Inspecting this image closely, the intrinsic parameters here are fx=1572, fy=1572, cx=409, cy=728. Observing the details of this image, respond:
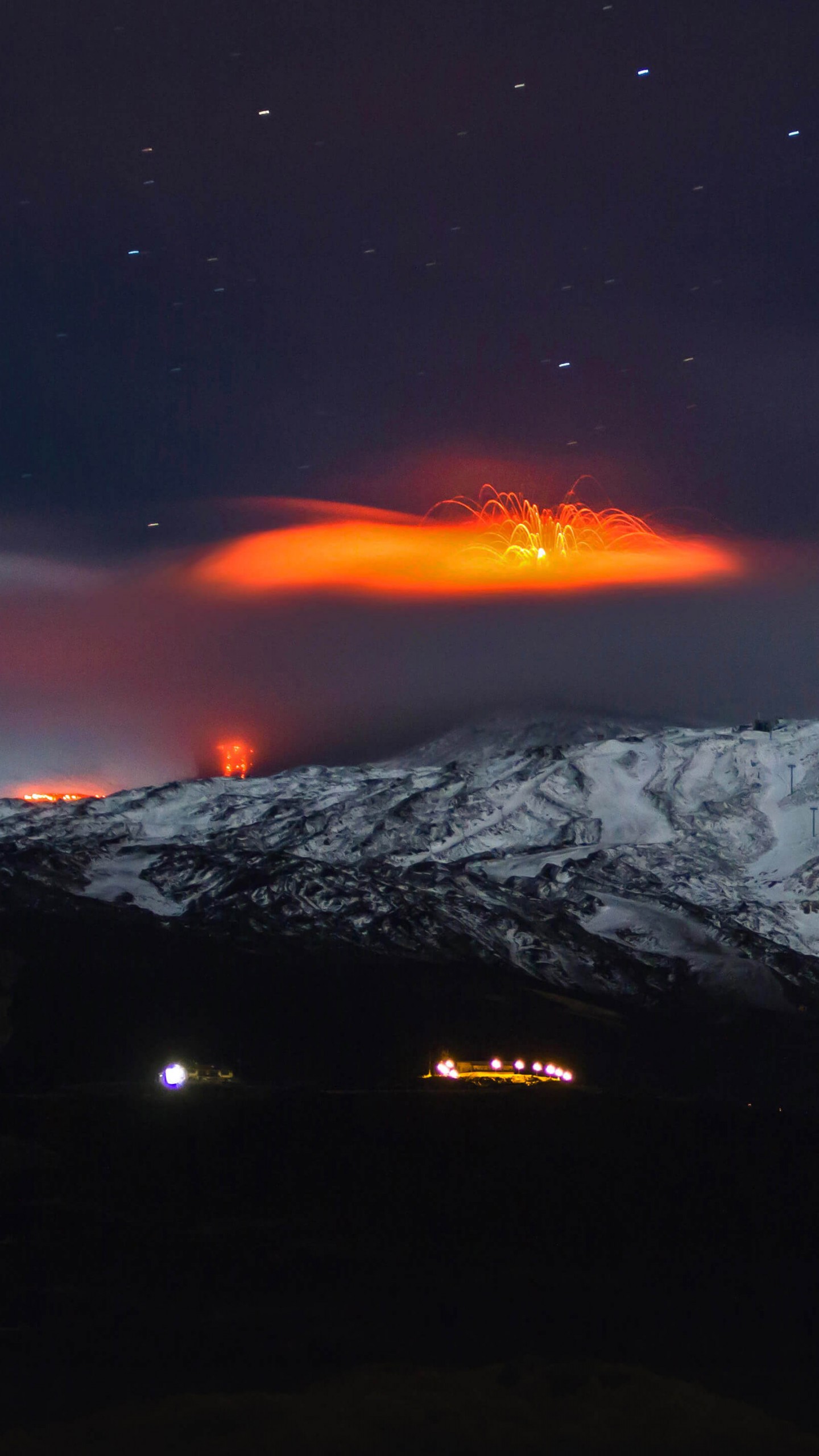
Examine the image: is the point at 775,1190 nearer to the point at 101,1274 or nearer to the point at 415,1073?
the point at 101,1274

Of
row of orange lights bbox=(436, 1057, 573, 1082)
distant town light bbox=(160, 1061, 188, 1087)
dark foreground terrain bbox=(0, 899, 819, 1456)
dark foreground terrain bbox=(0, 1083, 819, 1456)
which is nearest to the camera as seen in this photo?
dark foreground terrain bbox=(0, 899, 819, 1456)

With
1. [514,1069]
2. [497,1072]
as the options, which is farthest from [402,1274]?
[514,1069]

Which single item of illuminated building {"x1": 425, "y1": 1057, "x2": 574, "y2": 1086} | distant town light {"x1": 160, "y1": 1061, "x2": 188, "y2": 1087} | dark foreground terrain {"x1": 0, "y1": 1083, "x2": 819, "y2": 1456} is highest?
illuminated building {"x1": 425, "y1": 1057, "x2": 574, "y2": 1086}

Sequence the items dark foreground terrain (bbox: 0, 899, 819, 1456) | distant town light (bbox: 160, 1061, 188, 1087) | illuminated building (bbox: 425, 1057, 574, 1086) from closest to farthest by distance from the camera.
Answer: dark foreground terrain (bbox: 0, 899, 819, 1456), distant town light (bbox: 160, 1061, 188, 1087), illuminated building (bbox: 425, 1057, 574, 1086)

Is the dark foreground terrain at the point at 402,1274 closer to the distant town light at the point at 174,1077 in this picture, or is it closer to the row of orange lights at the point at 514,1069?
the distant town light at the point at 174,1077

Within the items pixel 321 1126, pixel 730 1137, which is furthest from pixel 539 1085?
pixel 321 1126

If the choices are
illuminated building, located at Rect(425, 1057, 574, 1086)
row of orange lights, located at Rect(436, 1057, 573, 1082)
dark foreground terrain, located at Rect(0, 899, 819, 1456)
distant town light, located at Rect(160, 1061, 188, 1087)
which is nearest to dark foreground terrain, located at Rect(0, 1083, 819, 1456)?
dark foreground terrain, located at Rect(0, 899, 819, 1456)

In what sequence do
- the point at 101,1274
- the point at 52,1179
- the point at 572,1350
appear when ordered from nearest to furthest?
the point at 572,1350 < the point at 101,1274 < the point at 52,1179

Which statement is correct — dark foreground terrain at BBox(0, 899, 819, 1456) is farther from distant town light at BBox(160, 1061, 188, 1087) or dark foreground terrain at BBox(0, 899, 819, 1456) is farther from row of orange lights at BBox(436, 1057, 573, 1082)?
row of orange lights at BBox(436, 1057, 573, 1082)
